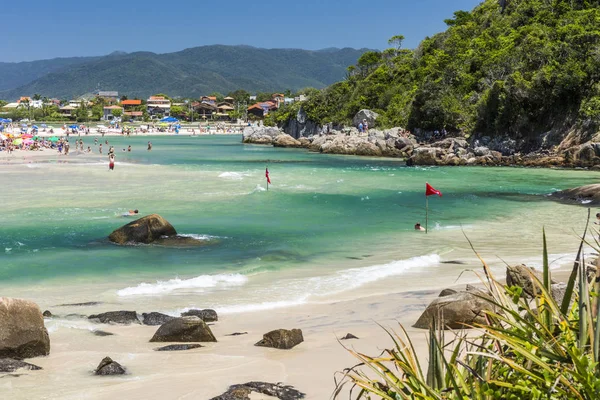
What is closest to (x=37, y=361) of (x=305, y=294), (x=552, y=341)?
(x=305, y=294)

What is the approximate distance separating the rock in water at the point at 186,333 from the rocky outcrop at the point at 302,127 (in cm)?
8220

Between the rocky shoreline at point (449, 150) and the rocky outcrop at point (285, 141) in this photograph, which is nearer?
the rocky shoreline at point (449, 150)

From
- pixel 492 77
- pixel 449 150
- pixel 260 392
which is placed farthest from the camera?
pixel 492 77

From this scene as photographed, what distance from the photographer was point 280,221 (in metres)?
25.6

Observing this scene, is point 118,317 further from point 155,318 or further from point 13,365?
point 13,365

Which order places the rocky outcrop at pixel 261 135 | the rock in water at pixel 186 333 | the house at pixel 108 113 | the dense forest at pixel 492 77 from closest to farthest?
the rock in water at pixel 186 333, the dense forest at pixel 492 77, the rocky outcrop at pixel 261 135, the house at pixel 108 113

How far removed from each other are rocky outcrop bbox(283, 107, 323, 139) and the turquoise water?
45.2 metres

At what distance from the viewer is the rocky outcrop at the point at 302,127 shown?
309 ft

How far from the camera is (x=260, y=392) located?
731cm

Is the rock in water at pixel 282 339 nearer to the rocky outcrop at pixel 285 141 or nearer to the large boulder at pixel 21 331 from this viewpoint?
the large boulder at pixel 21 331

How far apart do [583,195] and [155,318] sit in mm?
24703

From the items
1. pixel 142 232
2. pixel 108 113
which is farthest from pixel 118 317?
pixel 108 113

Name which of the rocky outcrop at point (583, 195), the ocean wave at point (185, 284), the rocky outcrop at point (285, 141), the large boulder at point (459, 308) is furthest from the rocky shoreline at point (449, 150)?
the large boulder at point (459, 308)

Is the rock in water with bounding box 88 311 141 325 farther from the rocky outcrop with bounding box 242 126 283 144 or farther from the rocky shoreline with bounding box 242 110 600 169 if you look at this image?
the rocky outcrop with bounding box 242 126 283 144
